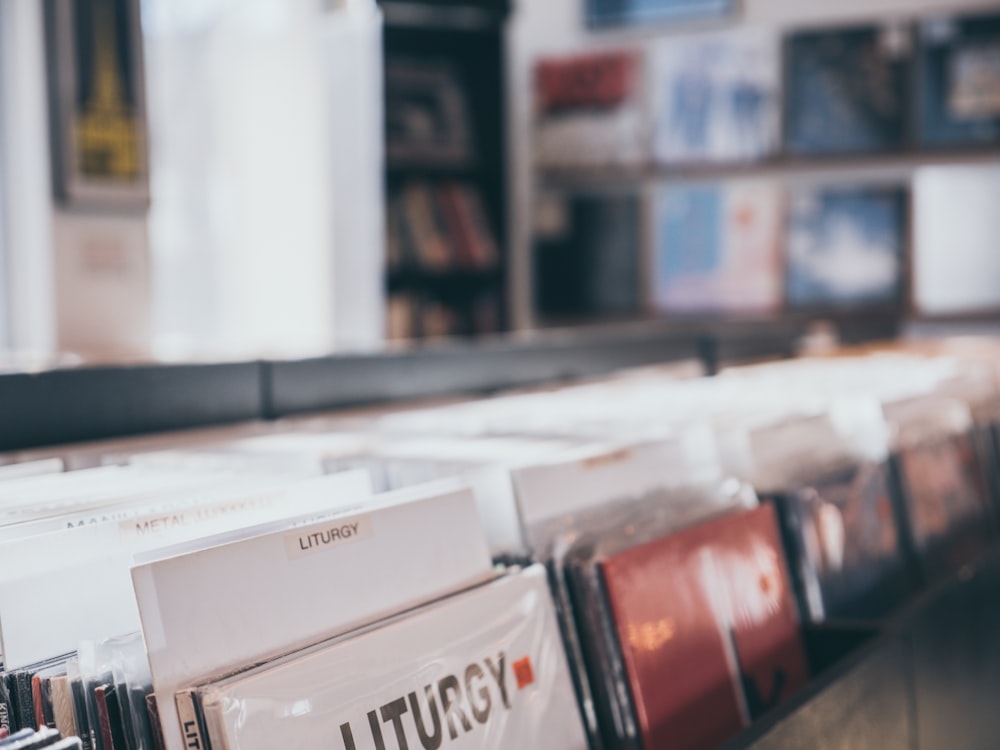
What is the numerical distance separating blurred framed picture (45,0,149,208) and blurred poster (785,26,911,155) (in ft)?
8.04

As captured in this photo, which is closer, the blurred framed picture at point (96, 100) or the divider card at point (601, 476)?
the divider card at point (601, 476)

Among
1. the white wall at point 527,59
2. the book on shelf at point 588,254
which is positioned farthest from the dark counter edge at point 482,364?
the white wall at point 527,59

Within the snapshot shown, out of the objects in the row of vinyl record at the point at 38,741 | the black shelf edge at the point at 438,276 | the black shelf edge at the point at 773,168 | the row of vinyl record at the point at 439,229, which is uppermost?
the black shelf edge at the point at 773,168

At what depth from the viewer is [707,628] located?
79 cm

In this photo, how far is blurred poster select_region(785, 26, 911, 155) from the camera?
3.93 metres

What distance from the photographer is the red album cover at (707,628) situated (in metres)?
0.71

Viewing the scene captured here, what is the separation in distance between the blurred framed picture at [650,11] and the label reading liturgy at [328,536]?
410cm

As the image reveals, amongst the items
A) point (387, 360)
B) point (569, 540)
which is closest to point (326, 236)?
point (387, 360)

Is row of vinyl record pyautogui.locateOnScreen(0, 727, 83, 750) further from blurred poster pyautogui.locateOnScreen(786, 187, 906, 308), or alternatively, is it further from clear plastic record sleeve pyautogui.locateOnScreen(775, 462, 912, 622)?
blurred poster pyautogui.locateOnScreen(786, 187, 906, 308)

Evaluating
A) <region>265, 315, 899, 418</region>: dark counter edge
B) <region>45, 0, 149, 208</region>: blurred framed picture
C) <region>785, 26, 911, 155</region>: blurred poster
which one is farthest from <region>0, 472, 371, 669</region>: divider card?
<region>785, 26, 911, 155</region>: blurred poster

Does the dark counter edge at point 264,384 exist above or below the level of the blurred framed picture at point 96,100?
below

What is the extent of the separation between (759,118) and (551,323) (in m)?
1.24

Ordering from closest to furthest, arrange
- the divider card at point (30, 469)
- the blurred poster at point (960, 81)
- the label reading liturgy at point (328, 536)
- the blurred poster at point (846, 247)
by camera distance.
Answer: the label reading liturgy at point (328, 536) → the divider card at point (30, 469) → the blurred poster at point (960, 81) → the blurred poster at point (846, 247)

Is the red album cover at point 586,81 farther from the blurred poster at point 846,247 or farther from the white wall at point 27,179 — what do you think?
the white wall at point 27,179
